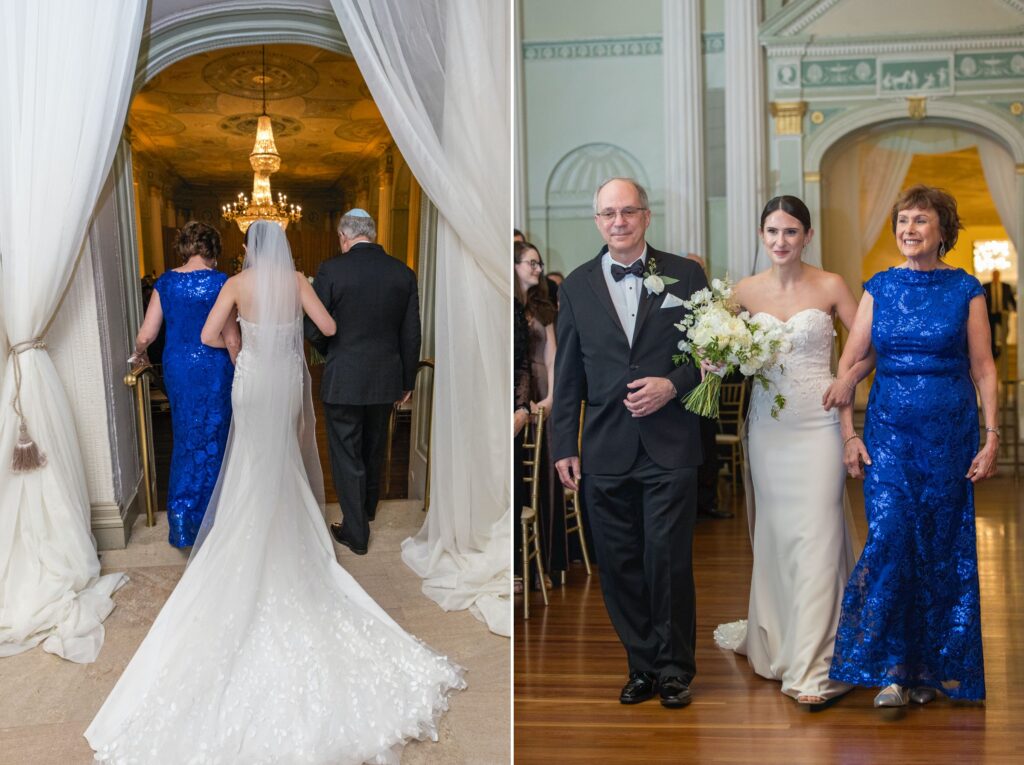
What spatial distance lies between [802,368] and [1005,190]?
0.67 metres

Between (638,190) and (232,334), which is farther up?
(638,190)

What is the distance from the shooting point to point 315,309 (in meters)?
2.98

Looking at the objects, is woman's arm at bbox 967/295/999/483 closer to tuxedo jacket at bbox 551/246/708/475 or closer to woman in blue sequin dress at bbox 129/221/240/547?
tuxedo jacket at bbox 551/246/708/475

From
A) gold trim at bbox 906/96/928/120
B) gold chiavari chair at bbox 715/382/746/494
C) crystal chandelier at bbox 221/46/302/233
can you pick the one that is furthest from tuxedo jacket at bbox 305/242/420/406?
gold trim at bbox 906/96/928/120

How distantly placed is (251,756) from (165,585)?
1.81 ft

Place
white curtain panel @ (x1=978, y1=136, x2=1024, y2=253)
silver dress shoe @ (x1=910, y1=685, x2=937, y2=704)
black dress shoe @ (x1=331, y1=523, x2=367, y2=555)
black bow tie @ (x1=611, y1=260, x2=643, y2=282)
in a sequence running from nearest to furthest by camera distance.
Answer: white curtain panel @ (x1=978, y1=136, x2=1024, y2=253) < black bow tie @ (x1=611, y1=260, x2=643, y2=282) < silver dress shoe @ (x1=910, y1=685, x2=937, y2=704) < black dress shoe @ (x1=331, y1=523, x2=367, y2=555)

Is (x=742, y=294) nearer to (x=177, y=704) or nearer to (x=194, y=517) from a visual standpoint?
(x=194, y=517)

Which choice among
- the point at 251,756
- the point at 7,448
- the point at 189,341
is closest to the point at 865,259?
the point at 189,341

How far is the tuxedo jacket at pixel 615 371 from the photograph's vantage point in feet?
9.04

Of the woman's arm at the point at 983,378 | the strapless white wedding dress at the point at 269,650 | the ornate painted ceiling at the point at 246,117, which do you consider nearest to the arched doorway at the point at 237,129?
the ornate painted ceiling at the point at 246,117

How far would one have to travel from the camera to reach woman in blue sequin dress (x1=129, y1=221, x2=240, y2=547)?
281 centimetres

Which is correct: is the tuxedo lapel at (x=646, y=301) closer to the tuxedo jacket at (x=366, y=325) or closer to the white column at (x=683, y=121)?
the white column at (x=683, y=121)

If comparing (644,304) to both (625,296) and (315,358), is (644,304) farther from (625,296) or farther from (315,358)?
(315,358)

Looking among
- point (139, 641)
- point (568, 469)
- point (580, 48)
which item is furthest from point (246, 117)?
point (139, 641)
